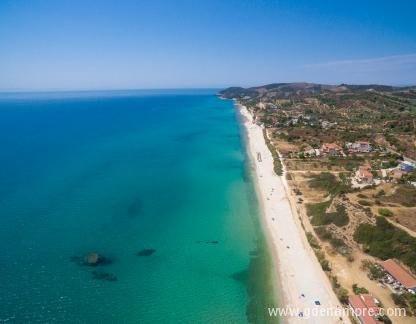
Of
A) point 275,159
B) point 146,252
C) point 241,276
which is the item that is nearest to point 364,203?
point 241,276

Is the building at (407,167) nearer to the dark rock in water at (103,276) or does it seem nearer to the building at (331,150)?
the building at (331,150)

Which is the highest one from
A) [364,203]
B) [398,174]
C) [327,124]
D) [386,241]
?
[327,124]

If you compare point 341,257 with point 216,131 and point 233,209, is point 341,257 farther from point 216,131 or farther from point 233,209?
point 216,131

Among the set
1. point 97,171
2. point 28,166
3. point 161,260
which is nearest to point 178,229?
→ point 161,260

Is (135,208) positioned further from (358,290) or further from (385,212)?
(385,212)

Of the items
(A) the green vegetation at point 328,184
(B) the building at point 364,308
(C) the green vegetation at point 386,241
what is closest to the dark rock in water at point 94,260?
(B) the building at point 364,308

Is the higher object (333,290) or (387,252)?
(387,252)
